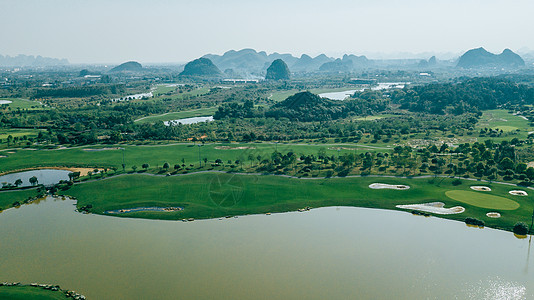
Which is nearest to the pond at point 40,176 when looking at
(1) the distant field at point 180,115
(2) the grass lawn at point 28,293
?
(2) the grass lawn at point 28,293

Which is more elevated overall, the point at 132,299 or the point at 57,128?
the point at 57,128

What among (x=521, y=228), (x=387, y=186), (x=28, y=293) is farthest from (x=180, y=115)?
(x=521, y=228)

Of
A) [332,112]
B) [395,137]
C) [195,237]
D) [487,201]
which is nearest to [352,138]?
[395,137]

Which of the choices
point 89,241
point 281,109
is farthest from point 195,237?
point 281,109

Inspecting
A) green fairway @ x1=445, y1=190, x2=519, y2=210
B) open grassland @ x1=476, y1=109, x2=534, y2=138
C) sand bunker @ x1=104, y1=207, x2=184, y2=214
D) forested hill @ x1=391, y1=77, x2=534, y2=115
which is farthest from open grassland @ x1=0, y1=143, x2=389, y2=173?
forested hill @ x1=391, y1=77, x2=534, y2=115

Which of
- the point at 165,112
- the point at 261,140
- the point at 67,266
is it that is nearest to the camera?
the point at 67,266

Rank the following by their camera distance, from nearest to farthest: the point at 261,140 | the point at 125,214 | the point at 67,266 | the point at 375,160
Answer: the point at 67,266 → the point at 125,214 → the point at 375,160 → the point at 261,140

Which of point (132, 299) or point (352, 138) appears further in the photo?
point (352, 138)

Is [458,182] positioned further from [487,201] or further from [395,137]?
[395,137]
